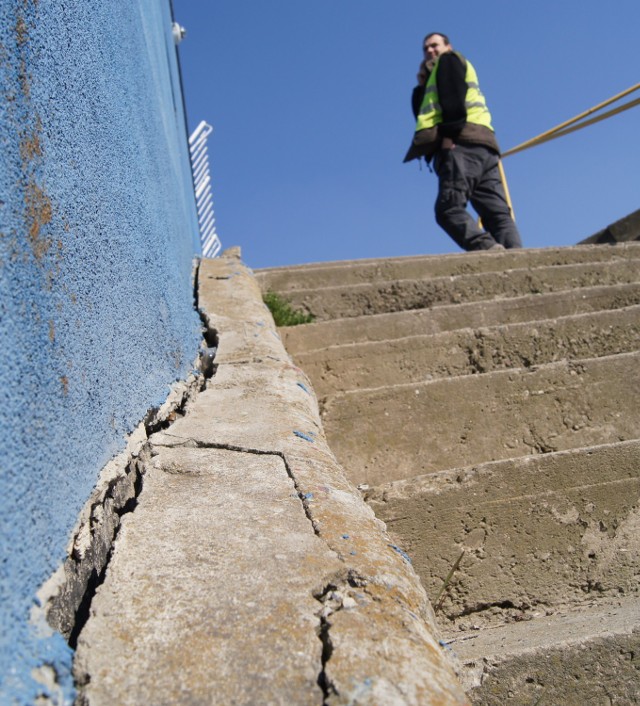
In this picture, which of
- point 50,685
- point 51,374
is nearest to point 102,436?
point 51,374

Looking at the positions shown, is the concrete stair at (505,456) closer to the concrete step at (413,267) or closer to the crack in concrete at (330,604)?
the concrete step at (413,267)

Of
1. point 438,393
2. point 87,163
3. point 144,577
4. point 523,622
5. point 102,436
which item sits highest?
point 87,163

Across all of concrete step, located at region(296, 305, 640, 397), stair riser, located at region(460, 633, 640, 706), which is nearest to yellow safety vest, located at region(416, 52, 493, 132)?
concrete step, located at region(296, 305, 640, 397)

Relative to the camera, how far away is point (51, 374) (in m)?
1.00

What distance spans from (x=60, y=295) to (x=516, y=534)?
1365mm

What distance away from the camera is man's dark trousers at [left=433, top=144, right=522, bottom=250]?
196 inches

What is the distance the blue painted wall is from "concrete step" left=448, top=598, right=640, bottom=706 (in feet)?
2.81

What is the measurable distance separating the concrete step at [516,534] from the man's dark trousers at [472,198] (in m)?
3.01

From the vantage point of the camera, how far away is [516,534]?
196cm

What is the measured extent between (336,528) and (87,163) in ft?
2.53

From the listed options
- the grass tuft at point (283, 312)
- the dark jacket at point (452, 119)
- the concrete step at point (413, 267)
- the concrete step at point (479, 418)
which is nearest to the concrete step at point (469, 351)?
the concrete step at point (479, 418)

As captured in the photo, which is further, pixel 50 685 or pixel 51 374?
pixel 51 374

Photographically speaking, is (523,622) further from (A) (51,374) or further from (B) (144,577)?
(A) (51,374)

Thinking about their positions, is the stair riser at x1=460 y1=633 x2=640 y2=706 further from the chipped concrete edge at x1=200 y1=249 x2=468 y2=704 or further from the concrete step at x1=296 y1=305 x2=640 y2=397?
the concrete step at x1=296 y1=305 x2=640 y2=397
